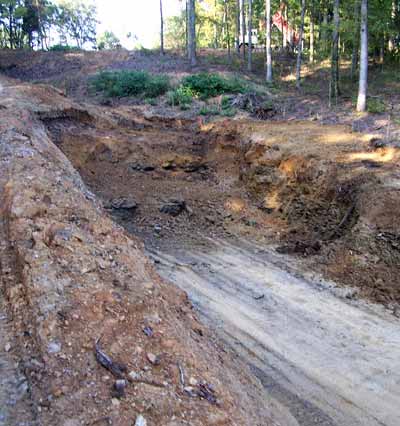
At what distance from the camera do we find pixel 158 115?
19.0 metres

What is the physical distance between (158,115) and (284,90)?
8.47 m

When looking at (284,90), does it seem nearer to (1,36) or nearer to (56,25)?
(1,36)

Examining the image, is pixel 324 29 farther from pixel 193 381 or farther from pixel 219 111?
pixel 193 381

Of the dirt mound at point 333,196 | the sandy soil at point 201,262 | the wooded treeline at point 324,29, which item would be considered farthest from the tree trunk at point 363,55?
the dirt mound at point 333,196

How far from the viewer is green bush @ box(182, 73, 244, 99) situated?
21.2m

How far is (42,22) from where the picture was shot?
136 feet

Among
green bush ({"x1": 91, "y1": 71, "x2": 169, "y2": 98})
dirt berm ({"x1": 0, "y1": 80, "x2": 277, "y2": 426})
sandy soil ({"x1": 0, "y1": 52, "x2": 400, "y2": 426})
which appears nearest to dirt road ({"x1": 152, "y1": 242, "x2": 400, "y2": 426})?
sandy soil ({"x1": 0, "y1": 52, "x2": 400, "y2": 426})

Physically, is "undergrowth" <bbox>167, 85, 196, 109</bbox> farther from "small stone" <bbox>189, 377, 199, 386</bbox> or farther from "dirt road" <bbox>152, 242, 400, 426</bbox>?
"small stone" <bbox>189, 377, 199, 386</bbox>

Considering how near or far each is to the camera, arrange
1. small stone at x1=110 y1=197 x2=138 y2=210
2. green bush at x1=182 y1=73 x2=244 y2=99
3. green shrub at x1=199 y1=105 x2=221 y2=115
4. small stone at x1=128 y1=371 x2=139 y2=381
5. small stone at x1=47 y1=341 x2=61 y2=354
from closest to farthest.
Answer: small stone at x1=128 y1=371 x2=139 y2=381 < small stone at x1=47 y1=341 x2=61 y2=354 < small stone at x1=110 y1=197 x2=138 y2=210 < green shrub at x1=199 y1=105 x2=221 y2=115 < green bush at x1=182 y1=73 x2=244 y2=99

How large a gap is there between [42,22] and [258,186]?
3641 centimetres

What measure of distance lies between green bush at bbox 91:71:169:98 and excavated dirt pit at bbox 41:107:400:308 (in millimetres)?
4715

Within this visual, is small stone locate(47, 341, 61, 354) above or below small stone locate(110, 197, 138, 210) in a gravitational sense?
above

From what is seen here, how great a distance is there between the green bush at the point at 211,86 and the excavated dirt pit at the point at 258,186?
4218mm

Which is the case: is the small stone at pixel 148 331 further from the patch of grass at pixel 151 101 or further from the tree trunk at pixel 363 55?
the patch of grass at pixel 151 101
